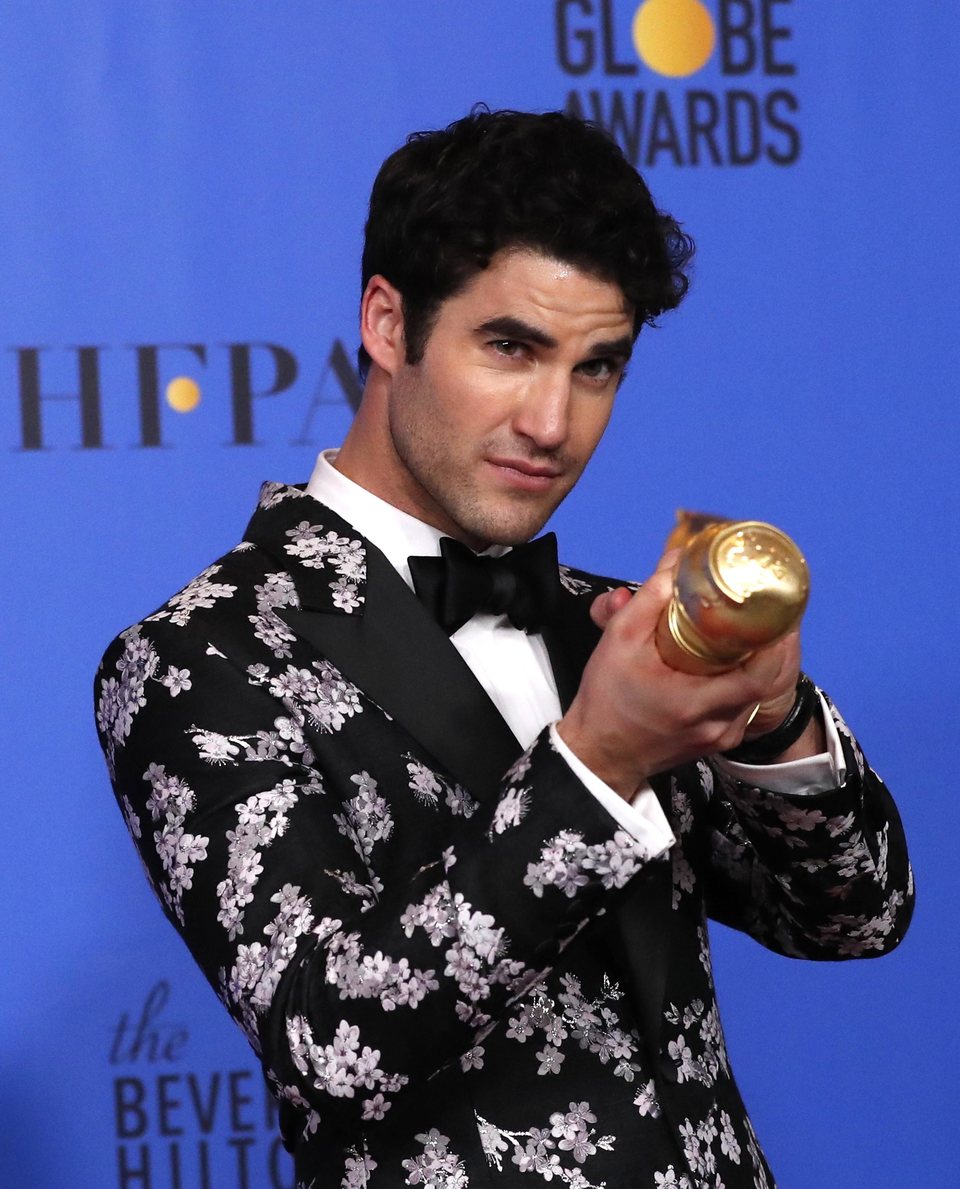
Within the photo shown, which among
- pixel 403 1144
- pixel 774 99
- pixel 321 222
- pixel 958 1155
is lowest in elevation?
pixel 958 1155

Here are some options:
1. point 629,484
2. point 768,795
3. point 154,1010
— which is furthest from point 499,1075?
point 629,484

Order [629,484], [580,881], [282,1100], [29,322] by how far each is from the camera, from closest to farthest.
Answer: [580,881] < [282,1100] < [29,322] < [629,484]

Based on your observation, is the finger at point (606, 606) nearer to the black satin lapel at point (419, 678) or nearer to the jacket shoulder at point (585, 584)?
the black satin lapel at point (419, 678)

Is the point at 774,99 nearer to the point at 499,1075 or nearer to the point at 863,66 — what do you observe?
the point at 863,66

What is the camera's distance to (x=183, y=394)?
2.14 meters

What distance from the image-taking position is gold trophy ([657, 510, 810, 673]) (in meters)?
0.87

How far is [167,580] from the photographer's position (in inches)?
83.7

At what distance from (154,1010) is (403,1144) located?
1026 millimetres

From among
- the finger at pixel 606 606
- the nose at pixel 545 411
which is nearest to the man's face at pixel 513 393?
the nose at pixel 545 411

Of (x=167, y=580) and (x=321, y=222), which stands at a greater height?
(x=321, y=222)

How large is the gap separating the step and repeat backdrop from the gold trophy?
130cm

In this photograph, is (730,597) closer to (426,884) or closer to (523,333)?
(426,884)

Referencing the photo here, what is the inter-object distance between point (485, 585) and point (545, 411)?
0.46 feet

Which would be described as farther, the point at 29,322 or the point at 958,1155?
the point at 958,1155
